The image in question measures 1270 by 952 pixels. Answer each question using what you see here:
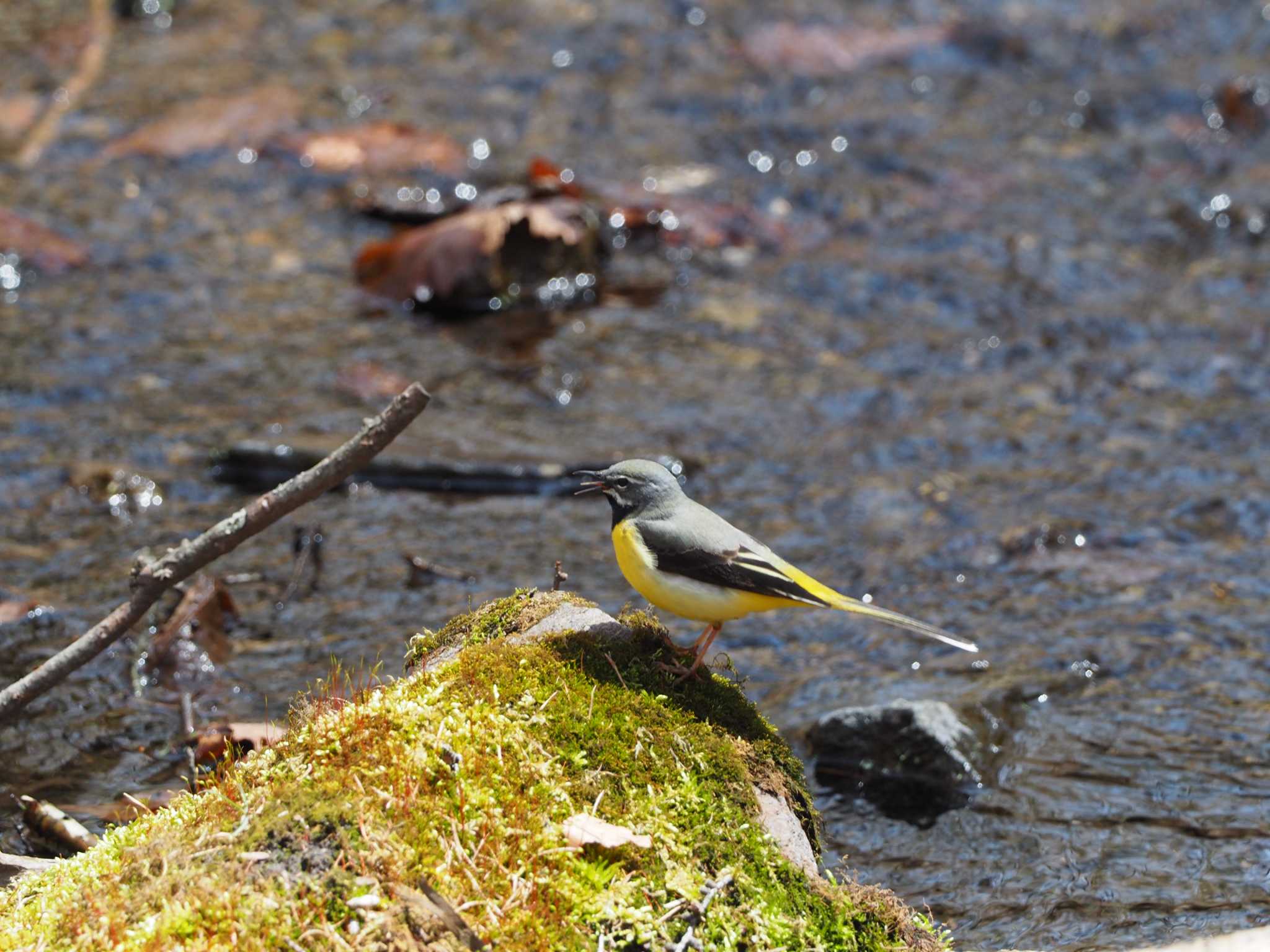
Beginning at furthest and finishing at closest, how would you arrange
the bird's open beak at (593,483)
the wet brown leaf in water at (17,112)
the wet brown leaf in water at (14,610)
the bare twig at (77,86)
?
the wet brown leaf in water at (17,112) → the bare twig at (77,86) → the wet brown leaf in water at (14,610) → the bird's open beak at (593,483)

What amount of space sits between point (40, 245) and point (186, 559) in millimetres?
7642

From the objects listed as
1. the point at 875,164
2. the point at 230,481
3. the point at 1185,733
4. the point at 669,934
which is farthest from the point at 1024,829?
the point at 875,164

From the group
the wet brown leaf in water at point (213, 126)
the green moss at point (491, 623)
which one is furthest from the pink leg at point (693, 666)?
the wet brown leaf in water at point (213, 126)

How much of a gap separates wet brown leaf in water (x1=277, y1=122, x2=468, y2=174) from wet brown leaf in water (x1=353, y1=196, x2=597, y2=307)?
5.65 ft

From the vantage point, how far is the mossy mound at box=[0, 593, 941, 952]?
3600 millimetres

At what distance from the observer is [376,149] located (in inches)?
528

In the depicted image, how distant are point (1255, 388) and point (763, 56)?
7.31 meters

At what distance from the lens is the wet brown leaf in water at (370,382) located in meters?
9.84

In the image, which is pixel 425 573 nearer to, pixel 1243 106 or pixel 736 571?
pixel 736 571

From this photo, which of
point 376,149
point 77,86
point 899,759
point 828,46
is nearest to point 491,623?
point 899,759

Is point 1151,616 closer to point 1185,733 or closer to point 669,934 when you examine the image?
point 1185,733

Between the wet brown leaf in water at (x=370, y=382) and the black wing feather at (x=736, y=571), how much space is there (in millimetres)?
5388

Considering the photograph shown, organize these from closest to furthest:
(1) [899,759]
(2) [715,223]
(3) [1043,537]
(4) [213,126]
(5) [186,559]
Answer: (5) [186,559]
(1) [899,759]
(3) [1043,537]
(2) [715,223]
(4) [213,126]

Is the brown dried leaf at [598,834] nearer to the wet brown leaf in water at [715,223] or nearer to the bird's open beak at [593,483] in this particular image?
the bird's open beak at [593,483]
